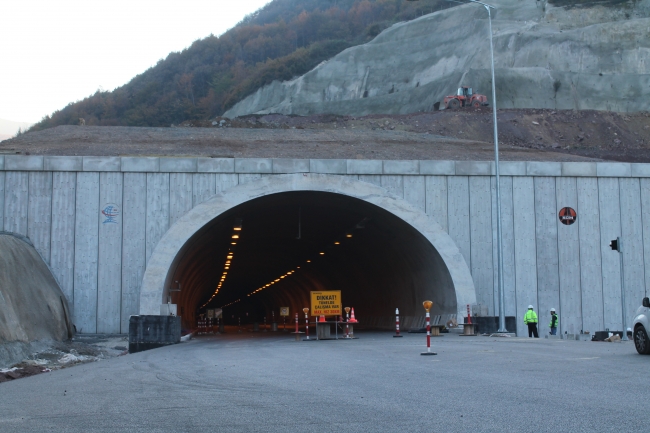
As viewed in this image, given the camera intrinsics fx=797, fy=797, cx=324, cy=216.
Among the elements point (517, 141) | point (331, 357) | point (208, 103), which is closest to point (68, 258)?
point (331, 357)

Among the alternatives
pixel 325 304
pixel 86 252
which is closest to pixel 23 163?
pixel 86 252

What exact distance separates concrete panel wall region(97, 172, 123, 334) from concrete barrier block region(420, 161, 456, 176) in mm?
10768

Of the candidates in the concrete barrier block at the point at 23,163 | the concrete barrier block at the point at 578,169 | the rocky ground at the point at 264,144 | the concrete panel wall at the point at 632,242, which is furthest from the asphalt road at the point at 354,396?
the rocky ground at the point at 264,144

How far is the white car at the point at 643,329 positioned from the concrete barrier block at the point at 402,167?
47.6 ft

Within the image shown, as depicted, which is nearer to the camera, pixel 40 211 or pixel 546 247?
pixel 40 211

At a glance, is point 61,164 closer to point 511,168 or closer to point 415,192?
point 415,192

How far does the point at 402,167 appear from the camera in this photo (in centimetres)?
2889

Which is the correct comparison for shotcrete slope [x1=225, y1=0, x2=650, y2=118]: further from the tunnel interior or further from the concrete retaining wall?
the concrete retaining wall

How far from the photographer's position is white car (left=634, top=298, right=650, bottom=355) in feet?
47.7

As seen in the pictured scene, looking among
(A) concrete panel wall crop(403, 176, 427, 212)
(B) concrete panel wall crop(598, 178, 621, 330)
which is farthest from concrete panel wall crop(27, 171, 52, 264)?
(B) concrete panel wall crop(598, 178, 621, 330)

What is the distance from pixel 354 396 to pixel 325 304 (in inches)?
770

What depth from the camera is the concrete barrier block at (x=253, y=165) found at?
27.9 metres

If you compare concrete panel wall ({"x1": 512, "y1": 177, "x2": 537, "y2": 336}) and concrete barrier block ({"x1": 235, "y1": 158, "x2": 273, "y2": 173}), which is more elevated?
concrete barrier block ({"x1": 235, "y1": 158, "x2": 273, "y2": 173})

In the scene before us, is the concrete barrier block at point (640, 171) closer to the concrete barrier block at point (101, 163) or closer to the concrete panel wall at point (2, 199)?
the concrete barrier block at point (101, 163)
